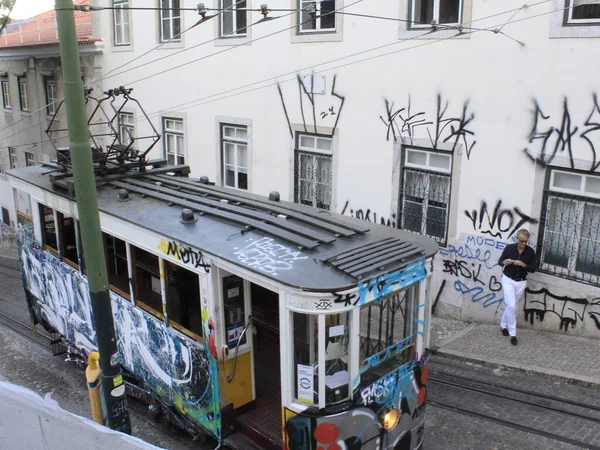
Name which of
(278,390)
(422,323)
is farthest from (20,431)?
(422,323)

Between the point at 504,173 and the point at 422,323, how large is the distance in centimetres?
395

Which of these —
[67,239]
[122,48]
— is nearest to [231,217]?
[67,239]

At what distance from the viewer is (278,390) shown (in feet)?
19.6

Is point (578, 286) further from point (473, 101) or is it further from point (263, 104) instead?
point (263, 104)

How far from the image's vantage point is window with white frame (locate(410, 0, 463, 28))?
8.77m

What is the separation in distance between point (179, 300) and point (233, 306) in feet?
2.20

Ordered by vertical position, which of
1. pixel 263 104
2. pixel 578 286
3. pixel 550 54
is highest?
pixel 550 54

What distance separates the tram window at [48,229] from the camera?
778 cm

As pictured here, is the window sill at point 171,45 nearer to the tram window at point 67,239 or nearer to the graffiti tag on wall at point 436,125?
the graffiti tag on wall at point 436,125

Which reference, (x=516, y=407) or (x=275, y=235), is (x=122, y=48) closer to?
(x=275, y=235)

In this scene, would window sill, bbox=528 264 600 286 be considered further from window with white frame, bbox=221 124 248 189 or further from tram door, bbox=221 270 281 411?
window with white frame, bbox=221 124 248 189

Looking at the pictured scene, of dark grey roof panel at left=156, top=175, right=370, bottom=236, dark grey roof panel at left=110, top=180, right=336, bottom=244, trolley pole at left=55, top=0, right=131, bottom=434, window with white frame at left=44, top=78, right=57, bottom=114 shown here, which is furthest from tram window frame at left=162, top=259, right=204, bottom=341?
window with white frame at left=44, top=78, right=57, bottom=114

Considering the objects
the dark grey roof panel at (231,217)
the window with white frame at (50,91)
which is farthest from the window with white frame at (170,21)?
the dark grey roof panel at (231,217)

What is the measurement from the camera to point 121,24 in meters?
15.3
